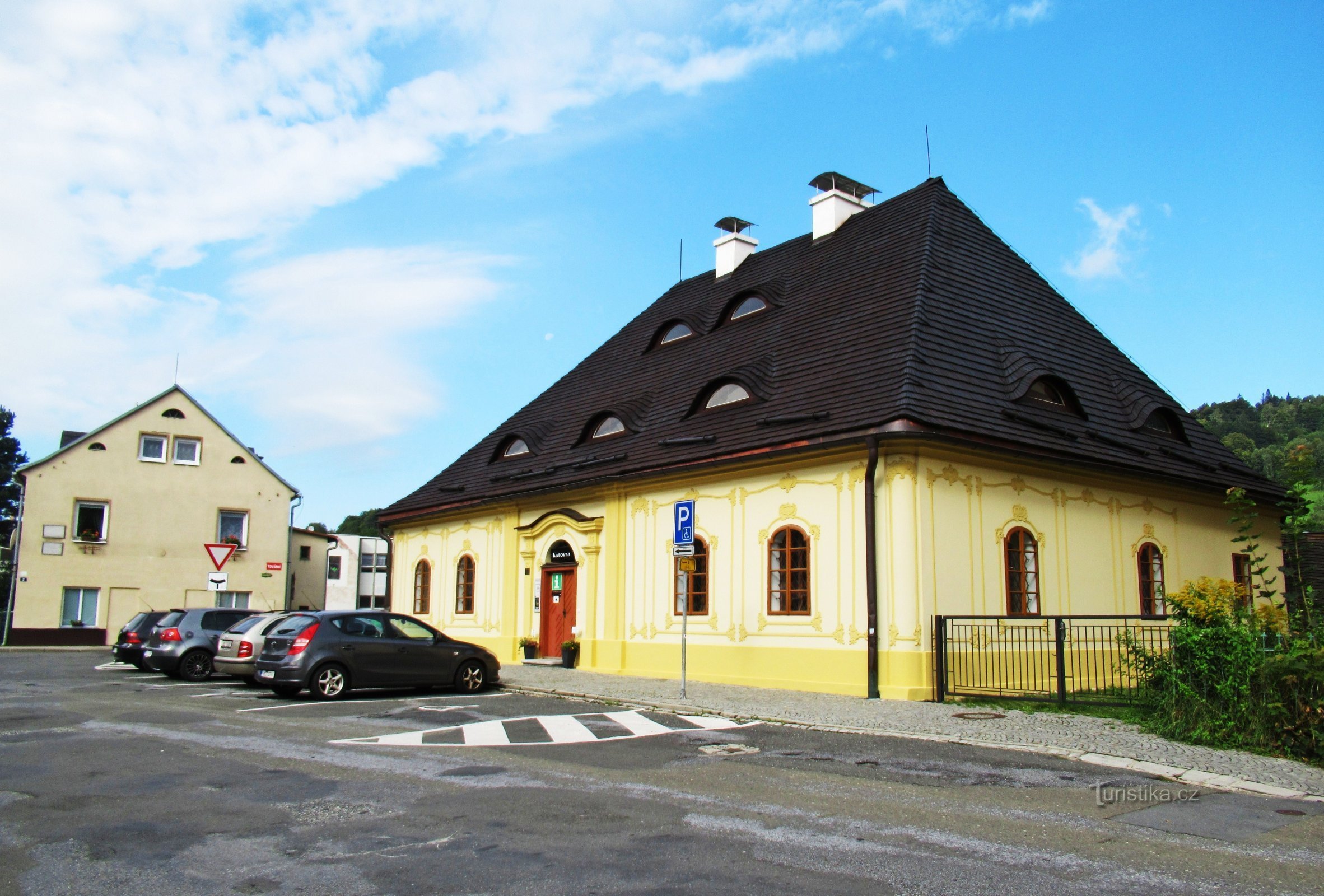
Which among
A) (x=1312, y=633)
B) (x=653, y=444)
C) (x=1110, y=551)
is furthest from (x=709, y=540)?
(x=1312, y=633)

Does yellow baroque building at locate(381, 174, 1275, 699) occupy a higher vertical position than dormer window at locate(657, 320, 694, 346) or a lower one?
lower

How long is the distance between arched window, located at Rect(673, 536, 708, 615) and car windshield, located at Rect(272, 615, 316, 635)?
6.40 meters

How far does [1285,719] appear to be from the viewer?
9.76 meters

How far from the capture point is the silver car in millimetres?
A: 17734

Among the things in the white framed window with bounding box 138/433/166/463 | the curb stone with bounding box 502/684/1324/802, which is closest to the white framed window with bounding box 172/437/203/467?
the white framed window with bounding box 138/433/166/463

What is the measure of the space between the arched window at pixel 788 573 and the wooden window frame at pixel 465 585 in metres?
10.9

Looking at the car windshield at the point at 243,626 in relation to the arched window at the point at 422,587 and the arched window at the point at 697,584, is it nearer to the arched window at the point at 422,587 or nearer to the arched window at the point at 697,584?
the arched window at the point at 697,584

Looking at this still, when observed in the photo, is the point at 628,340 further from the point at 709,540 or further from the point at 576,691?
the point at 576,691

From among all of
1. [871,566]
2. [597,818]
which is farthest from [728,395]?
[597,818]

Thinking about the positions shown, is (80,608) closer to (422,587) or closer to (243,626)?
(422,587)

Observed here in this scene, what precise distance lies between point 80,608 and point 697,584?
28054 mm

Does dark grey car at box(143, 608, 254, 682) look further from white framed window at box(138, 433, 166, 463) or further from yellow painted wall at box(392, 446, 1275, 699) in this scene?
white framed window at box(138, 433, 166, 463)

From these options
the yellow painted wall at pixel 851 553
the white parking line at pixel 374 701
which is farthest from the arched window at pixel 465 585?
the white parking line at pixel 374 701

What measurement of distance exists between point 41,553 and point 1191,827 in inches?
1538
